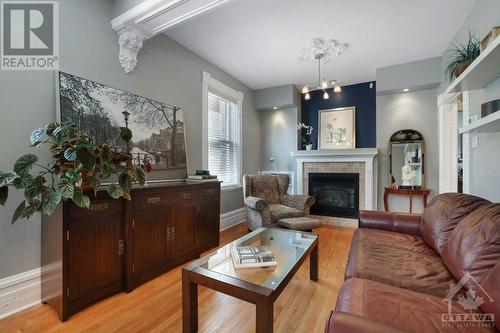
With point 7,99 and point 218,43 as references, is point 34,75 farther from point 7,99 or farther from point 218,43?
point 218,43

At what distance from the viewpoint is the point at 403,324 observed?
882mm

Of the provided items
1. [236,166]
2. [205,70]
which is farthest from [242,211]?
[205,70]

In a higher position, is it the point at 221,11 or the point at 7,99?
the point at 221,11

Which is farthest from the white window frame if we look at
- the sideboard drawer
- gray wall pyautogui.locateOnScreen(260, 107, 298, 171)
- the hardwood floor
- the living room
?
the hardwood floor

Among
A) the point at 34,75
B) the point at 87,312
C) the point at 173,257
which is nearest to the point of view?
the point at 87,312

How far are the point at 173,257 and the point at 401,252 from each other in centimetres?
204

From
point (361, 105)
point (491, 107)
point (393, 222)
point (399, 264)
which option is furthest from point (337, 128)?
point (399, 264)

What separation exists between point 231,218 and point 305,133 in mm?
2406

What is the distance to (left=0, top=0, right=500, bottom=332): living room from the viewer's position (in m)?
1.31

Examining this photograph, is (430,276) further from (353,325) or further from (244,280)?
(244,280)

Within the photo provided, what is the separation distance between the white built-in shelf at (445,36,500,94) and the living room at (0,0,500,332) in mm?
18

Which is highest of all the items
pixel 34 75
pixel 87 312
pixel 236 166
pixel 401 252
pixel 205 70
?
pixel 205 70

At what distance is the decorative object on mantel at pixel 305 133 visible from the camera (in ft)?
15.2

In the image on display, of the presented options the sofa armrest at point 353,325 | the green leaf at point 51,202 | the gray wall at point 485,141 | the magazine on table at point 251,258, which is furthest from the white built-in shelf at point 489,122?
the green leaf at point 51,202
